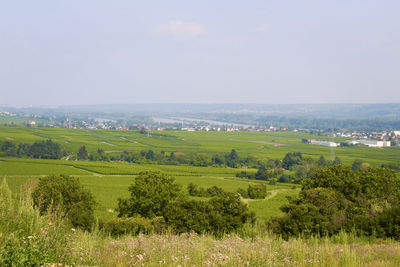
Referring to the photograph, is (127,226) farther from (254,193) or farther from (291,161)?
(291,161)

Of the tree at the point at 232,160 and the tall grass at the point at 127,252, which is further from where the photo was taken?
the tree at the point at 232,160

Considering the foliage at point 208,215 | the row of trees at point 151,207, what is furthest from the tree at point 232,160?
the foliage at point 208,215

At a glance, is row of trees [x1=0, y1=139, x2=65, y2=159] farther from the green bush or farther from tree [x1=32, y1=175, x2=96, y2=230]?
the green bush

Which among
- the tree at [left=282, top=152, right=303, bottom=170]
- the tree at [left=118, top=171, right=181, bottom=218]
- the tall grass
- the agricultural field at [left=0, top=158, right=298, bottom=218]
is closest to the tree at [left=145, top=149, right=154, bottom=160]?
the agricultural field at [left=0, top=158, right=298, bottom=218]

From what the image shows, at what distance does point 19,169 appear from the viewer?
56875 millimetres

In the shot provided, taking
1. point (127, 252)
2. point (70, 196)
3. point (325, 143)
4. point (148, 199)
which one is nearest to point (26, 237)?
point (127, 252)

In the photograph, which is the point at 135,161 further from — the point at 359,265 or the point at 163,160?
the point at 359,265

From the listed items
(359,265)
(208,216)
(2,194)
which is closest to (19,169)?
(208,216)

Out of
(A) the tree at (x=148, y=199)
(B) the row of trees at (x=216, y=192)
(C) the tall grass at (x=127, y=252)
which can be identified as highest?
(C) the tall grass at (x=127, y=252)

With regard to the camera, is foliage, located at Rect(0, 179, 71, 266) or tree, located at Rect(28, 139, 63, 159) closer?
foliage, located at Rect(0, 179, 71, 266)

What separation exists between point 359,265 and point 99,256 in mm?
4405

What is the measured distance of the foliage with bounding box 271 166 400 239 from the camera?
13266mm

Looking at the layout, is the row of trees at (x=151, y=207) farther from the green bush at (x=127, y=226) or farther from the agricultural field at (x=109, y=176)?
the agricultural field at (x=109, y=176)

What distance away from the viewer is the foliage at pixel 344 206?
522 inches
